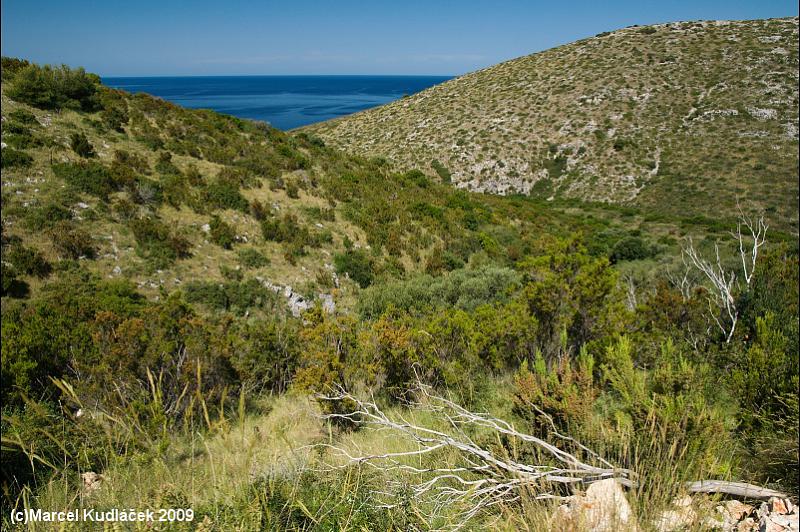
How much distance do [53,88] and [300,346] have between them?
49.0 feet

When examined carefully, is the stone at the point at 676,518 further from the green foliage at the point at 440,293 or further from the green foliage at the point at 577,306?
the green foliage at the point at 440,293

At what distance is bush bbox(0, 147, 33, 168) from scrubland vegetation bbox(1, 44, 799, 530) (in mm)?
60

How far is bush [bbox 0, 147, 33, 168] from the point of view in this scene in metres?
9.98

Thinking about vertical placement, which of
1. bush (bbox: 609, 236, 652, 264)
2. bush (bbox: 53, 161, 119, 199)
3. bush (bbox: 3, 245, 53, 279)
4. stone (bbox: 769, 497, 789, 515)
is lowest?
bush (bbox: 609, 236, 652, 264)

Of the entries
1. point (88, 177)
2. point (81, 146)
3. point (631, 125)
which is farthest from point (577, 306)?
point (631, 125)

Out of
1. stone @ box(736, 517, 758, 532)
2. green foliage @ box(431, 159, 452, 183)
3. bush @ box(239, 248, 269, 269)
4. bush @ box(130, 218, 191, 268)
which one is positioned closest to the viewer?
stone @ box(736, 517, 758, 532)

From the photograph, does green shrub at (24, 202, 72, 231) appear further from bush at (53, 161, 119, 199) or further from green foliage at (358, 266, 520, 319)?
green foliage at (358, 266, 520, 319)

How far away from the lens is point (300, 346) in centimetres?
607

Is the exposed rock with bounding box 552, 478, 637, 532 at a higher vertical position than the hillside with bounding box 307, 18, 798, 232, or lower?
lower

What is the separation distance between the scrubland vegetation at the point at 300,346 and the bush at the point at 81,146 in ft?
0.19

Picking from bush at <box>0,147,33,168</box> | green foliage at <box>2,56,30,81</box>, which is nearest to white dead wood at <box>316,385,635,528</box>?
bush at <box>0,147,33,168</box>

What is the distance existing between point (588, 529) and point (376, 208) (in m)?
14.0

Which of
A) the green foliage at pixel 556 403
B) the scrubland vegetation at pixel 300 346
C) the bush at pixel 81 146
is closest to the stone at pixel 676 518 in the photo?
the scrubland vegetation at pixel 300 346

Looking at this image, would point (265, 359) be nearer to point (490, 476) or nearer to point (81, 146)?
point (490, 476)
